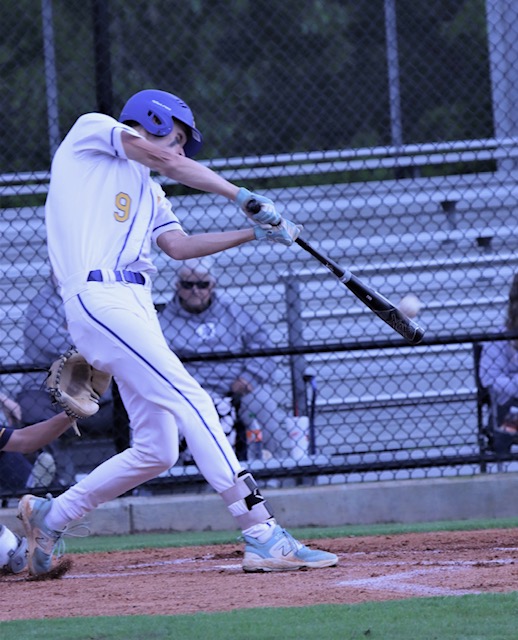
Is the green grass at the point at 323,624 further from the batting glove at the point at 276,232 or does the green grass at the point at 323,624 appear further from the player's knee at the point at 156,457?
the batting glove at the point at 276,232

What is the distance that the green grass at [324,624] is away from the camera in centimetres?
316

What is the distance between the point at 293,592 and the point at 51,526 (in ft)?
4.07

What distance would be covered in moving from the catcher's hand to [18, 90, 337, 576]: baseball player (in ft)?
0.78

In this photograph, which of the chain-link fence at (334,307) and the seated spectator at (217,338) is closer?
the chain-link fence at (334,307)

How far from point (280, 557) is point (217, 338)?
10.00 ft

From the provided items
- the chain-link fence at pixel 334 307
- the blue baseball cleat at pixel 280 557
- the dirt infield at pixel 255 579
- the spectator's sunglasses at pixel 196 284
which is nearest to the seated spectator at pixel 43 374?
the chain-link fence at pixel 334 307

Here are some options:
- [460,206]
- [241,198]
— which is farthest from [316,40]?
[241,198]

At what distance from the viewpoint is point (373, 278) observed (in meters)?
8.75

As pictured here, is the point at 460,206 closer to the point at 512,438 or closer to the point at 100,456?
the point at 512,438

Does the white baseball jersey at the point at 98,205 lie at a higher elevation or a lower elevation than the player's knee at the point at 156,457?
higher

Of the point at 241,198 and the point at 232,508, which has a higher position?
the point at 241,198

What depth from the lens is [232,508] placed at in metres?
4.68

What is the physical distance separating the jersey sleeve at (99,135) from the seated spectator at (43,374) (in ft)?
9.01

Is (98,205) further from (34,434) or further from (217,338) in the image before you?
(217,338)
